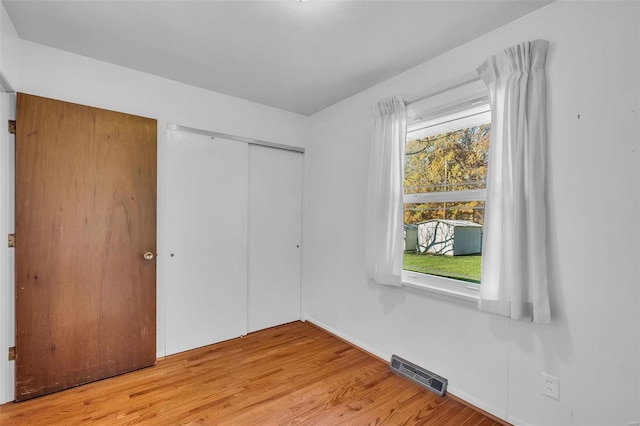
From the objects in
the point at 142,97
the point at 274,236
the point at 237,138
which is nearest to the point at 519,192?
the point at 274,236

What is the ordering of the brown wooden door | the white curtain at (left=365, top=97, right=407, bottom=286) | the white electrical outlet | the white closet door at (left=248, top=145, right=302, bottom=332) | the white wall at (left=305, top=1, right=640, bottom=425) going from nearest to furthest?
the white wall at (left=305, top=1, right=640, bottom=425) < the white electrical outlet < the brown wooden door < the white curtain at (left=365, top=97, right=407, bottom=286) < the white closet door at (left=248, top=145, right=302, bottom=332)

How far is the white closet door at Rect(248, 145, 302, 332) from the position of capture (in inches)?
125

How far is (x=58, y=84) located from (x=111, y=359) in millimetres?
2132

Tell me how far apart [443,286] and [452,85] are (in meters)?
1.51

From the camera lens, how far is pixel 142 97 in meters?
2.49

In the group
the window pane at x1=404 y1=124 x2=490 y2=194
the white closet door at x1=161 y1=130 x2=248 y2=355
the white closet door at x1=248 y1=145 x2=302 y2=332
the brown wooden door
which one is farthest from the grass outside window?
the brown wooden door

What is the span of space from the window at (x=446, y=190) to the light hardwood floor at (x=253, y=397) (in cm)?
81

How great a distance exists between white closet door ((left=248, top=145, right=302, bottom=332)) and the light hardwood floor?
0.68 m

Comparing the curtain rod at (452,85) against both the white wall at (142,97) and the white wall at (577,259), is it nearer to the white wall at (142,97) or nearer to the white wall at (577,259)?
the white wall at (577,259)

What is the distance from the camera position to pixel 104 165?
223cm

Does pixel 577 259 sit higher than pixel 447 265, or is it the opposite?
pixel 577 259

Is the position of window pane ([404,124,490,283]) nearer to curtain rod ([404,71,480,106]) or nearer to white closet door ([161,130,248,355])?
curtain rod ([404,71,480,106])

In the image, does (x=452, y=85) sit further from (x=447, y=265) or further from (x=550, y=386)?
(x=550, y=386)

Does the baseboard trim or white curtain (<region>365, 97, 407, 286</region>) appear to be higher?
white curtain (<region>365, 97, 407, 286</region>)
